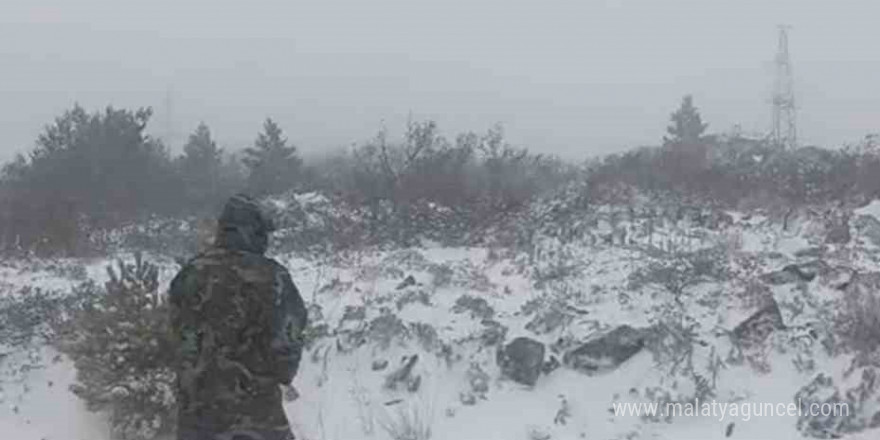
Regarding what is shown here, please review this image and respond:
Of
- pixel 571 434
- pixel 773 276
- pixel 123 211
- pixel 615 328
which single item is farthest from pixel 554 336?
pixel 123 211

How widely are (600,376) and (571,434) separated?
0.91m

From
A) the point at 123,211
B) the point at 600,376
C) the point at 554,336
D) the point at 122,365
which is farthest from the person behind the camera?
the point at 123,211

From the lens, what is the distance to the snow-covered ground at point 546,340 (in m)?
8.43

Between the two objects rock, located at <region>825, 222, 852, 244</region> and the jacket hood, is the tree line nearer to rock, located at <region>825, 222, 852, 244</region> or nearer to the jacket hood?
rock, located at <region>825, 222, 852, 244</region>

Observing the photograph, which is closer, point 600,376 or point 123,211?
point 600,376

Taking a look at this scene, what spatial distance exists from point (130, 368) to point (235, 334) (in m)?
3.48

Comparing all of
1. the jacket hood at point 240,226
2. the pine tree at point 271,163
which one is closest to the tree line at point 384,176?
the pine tree at point 271,163

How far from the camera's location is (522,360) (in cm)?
910

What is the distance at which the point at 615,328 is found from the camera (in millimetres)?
9297

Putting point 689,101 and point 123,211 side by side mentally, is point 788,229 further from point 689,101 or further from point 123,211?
point 689,101

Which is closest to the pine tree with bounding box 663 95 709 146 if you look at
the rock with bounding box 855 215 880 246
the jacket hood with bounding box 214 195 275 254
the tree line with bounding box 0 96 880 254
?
the tree line with bounding box 0 96 880 254

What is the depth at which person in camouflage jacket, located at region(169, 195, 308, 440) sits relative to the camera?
183 inches

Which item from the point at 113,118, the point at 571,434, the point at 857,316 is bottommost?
the point at 571,434

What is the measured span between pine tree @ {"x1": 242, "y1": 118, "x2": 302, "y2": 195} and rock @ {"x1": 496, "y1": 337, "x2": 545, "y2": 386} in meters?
9.84
